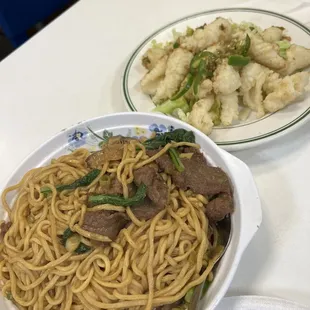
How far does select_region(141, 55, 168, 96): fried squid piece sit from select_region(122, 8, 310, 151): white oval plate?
1.2 inches

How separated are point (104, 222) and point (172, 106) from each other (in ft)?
2.11

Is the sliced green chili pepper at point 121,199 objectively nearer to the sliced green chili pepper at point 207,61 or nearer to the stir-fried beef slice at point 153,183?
the stir-fried beef slice at point 153,183

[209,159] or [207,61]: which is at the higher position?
[207,61]

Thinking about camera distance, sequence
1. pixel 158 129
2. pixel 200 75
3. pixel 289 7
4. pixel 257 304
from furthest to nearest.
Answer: pixel 289 7
pixel 200 75
pixel 158 129
pixel 257 304

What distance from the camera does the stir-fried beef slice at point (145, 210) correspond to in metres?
1.05

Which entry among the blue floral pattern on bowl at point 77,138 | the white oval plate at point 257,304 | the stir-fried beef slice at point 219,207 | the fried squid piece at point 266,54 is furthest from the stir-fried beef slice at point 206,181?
the fried squid piece at point 266,54

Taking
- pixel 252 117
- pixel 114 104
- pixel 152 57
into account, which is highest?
pixel 152 57

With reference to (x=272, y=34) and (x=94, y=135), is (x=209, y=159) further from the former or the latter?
(x=272, y=34)

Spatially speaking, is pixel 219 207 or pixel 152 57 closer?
pixel 219 207

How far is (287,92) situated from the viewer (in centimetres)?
133

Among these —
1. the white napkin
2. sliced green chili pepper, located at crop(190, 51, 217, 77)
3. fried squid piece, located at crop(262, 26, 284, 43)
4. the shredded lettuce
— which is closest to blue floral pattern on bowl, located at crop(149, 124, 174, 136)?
the shredded lettuce

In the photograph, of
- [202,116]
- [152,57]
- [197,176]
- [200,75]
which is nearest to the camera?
[197,176]

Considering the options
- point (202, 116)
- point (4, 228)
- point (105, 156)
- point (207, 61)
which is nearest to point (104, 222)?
point (105, 156)

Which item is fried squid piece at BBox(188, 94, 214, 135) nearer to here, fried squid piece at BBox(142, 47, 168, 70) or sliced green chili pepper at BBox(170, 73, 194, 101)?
sliced green chili pepper at BBox(170, 73, 194, 101)
